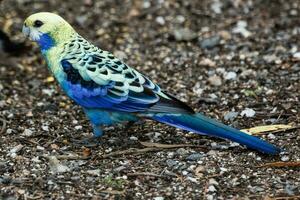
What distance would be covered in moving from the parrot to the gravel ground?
0.24 meters

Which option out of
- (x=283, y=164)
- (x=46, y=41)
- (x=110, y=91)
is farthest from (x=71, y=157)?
(x=283, y=164)

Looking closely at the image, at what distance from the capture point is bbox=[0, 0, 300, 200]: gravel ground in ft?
14.2

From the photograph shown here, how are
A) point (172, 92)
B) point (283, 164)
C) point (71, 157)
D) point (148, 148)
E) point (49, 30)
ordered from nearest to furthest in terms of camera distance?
point (283, 164) → point (71, 157) → point (148, 148) → point (49, 30) → point (172, 92)

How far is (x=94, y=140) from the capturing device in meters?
5.05

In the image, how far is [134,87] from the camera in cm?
473

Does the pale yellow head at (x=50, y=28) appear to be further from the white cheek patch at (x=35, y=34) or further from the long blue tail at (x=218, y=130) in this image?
the long blue tail at (x=218, y=130)

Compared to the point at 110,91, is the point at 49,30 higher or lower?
higher

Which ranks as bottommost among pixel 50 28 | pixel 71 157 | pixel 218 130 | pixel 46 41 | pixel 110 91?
pixel 71 157

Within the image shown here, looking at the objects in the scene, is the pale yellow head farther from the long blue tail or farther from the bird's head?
the long blue tail

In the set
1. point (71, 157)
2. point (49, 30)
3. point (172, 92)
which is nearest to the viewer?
point (71, 157)

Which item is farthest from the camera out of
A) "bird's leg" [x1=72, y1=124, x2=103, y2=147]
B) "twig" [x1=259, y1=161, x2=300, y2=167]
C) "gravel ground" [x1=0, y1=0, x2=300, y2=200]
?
"bird's leg" [x1=72, y1=124, x2=103, y2=147]

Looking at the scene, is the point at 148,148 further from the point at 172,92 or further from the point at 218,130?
the point at 172,92

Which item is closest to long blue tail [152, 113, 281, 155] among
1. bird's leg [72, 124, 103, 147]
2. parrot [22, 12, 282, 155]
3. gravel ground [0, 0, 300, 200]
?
parrot [22, 12, 282, 155]

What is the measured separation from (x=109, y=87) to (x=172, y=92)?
1404 mm
